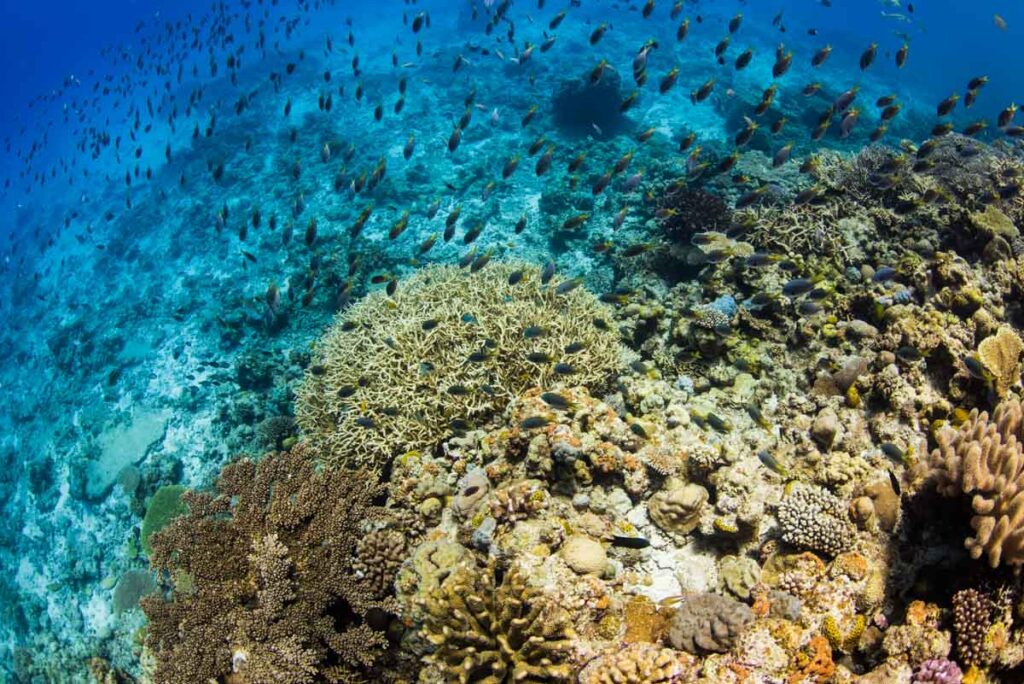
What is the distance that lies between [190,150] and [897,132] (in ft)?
120

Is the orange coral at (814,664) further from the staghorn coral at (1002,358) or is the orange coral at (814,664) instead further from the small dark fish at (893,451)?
the staghorn coral at (1002,358)

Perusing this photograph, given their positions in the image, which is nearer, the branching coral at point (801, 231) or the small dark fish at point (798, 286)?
the small dark fish at point (798, 286)

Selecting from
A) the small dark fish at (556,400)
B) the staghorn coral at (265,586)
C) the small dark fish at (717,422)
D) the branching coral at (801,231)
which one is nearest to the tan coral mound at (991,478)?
the small dark fish at (717,422)

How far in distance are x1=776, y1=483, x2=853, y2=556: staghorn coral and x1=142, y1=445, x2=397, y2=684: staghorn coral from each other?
12.8 ft

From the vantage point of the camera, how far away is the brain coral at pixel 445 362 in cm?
645

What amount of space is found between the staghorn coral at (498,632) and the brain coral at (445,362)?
7.73 feet

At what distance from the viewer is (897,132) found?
25.0 meters

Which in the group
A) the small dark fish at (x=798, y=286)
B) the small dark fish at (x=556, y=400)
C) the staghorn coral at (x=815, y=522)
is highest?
the small dark fish at (x=798, y=286)

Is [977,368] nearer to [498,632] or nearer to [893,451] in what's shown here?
[893,451]

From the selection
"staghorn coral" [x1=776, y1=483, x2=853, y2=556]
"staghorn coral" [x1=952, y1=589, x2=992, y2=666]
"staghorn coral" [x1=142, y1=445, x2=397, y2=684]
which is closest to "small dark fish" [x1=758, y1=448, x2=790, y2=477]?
"staghorn coral" [x1=776, y1=483, x2=853, y2=556]

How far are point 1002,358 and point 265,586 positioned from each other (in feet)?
27.7

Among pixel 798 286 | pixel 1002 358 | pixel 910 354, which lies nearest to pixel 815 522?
pixel 910 354

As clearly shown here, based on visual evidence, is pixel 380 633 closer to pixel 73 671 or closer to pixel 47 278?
pixel 73 671

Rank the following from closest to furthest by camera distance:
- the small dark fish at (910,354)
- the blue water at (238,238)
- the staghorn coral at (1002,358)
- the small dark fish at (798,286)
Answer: the staghorn coral at (1002,358) < the small dark fish at (910,354) < the small dark fish at (798,286) < the blue water at (238,238)
